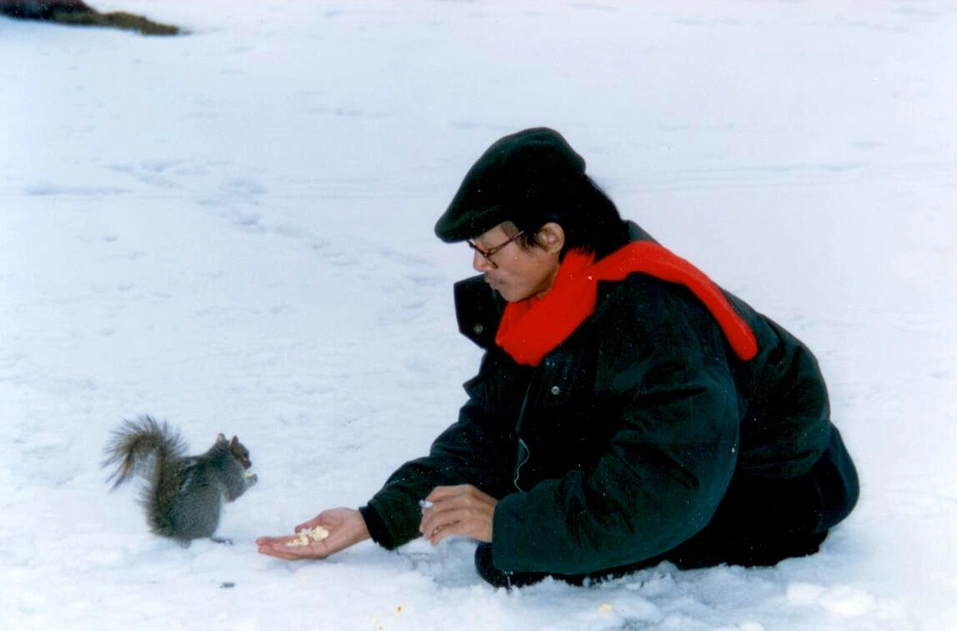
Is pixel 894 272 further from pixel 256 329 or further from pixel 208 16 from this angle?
pixel 208 16

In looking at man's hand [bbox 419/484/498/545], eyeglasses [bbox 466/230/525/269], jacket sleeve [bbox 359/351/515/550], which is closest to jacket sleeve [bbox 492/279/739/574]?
man's hand [bbox 419/484/498/545]

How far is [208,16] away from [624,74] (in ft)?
14.8

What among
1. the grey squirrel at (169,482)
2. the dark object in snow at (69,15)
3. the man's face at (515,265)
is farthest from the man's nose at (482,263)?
the dark object in snow at (69,15)

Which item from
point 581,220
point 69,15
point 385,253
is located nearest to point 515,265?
point 581,220

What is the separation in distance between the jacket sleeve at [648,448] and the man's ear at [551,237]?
0.16 m

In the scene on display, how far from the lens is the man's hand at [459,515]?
2.17 m

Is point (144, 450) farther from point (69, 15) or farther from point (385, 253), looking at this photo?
point (69, 15)

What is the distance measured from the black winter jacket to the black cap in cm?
Result: 22

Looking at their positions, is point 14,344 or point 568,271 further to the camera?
point 14,344

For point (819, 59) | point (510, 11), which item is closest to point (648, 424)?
point (819, 59)

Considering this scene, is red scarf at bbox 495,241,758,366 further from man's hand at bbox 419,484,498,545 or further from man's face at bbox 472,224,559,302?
man's hand at bbox 419,484,498,545

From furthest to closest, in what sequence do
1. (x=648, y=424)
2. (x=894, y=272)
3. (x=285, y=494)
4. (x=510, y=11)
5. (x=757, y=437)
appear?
(x=510, y=11), (x=894, y=272), (x=285, y=494), (x=757, y=437), (x=648, y=424)

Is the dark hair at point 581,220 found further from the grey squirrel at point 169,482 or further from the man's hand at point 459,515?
the grey squirrel at point 169,482

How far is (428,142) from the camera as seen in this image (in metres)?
7.21
